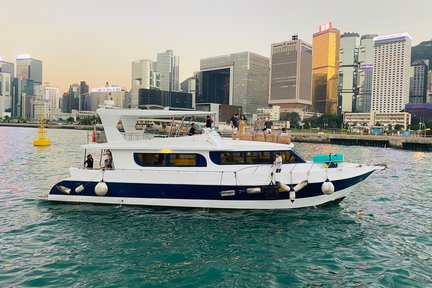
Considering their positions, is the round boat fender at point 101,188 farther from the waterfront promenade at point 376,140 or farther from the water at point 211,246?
the waterfront promenade at point 376,140

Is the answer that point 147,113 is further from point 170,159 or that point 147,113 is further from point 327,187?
point 327,187

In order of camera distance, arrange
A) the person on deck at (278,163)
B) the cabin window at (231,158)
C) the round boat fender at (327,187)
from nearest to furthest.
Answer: the round boat fender at (327,187)
the person on deck at (278,163)
the cabin window at (231,158)

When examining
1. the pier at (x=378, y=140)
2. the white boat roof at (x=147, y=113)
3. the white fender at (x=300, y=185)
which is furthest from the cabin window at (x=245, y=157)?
the pier at (x=378, y=140)

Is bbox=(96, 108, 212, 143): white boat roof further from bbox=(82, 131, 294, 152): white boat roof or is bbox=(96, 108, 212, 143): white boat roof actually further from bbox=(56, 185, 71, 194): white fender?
bbox=(56, 185, 71, 194): white fender

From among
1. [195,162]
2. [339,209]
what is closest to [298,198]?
[339,209]

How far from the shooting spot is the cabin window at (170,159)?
13859 millimetres

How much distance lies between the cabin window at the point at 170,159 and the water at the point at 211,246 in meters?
1.98

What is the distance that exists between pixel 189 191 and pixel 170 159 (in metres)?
1.68

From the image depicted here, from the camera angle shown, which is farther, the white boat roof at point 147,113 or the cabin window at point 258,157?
the white boat roof at point 147,113

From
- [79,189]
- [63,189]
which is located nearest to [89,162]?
[79,189]

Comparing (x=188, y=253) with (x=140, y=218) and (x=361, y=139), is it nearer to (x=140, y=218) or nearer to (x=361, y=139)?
(x=140, y=218)

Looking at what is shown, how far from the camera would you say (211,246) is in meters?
10.5

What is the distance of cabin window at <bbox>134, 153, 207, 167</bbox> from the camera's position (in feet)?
45.5

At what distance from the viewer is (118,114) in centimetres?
1483
